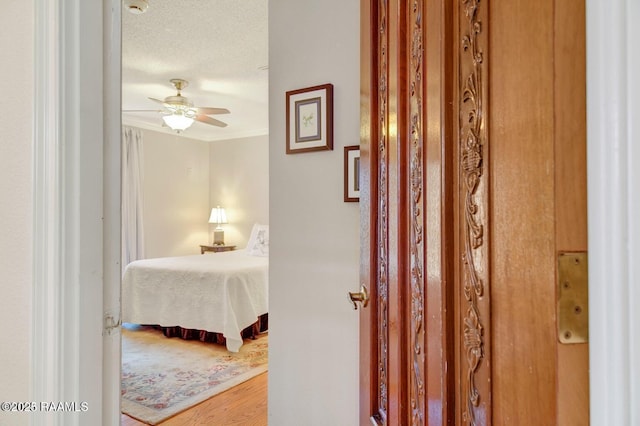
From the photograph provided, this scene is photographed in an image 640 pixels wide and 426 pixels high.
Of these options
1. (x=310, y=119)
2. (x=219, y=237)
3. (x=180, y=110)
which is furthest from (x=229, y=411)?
(x=219, y=237)

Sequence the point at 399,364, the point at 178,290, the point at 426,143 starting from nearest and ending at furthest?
1. the point at 426,143
2. the point at 399,364
3. the point at 178,290

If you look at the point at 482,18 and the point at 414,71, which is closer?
the point at 482,18

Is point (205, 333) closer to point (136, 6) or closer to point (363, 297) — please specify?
point (136, 6)

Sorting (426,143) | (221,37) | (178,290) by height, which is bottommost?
(178,290)

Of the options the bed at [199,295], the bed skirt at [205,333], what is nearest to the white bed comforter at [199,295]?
the bed at [199,295]

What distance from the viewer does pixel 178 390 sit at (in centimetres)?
263

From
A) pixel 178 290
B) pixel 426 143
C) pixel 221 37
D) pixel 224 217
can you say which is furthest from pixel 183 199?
pixel 426 143

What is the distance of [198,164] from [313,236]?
521cm

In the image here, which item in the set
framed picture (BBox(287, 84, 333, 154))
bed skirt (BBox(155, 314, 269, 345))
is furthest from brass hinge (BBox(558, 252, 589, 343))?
bed skirt (BBox(155, 314, 269, 345))

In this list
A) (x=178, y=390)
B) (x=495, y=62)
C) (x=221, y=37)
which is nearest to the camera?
(x=495, y=62)

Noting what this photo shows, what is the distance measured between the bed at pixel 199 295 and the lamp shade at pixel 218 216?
7.39 feet
